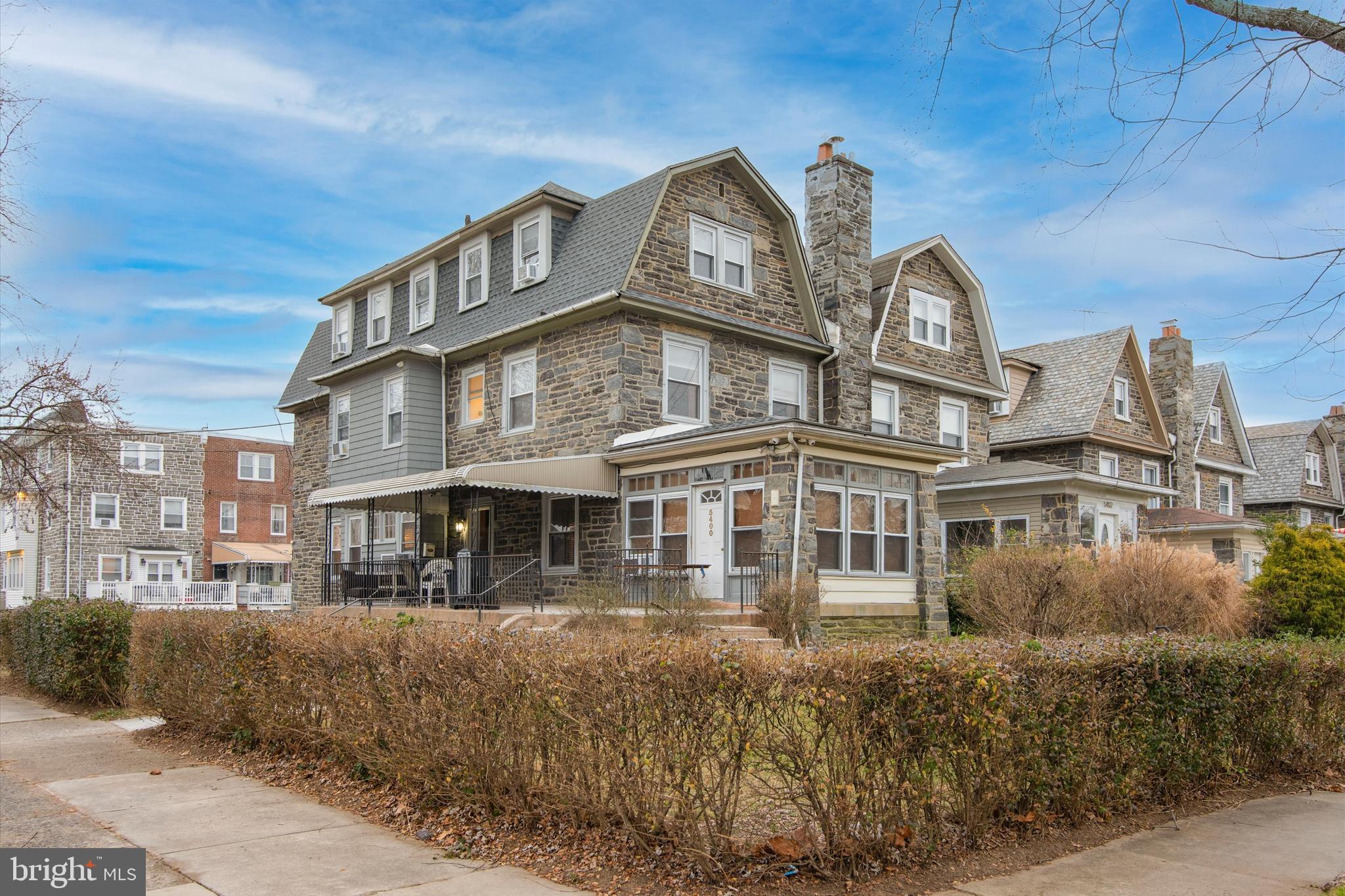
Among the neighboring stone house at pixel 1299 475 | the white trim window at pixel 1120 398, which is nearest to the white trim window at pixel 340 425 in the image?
the white trim window at pixel 1120 398

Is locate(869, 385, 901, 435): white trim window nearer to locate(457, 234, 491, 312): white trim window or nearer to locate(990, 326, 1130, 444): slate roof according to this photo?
locate(990, 326, 1130, 444): slate roof

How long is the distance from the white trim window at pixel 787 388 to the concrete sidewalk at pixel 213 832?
14.0 m

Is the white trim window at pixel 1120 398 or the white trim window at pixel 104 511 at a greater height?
the white trim window at pixel 1120 398

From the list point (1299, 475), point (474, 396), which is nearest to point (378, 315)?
point (474, 396)

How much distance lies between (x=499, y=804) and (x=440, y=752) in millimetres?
629

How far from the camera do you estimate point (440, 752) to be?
279 inches

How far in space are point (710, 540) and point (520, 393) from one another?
235 inches

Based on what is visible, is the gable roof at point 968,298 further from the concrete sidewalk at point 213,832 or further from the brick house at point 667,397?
the concrete sidewalk at point 213,832

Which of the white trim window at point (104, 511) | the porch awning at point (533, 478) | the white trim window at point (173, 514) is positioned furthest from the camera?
the white trim window at point (173, 514)

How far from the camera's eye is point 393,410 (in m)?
23.1

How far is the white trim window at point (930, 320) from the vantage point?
24.4m

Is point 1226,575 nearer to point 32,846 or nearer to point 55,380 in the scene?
point 32,846

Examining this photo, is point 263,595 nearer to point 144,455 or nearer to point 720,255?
point 144,455

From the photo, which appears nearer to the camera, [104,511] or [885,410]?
[885,410]
